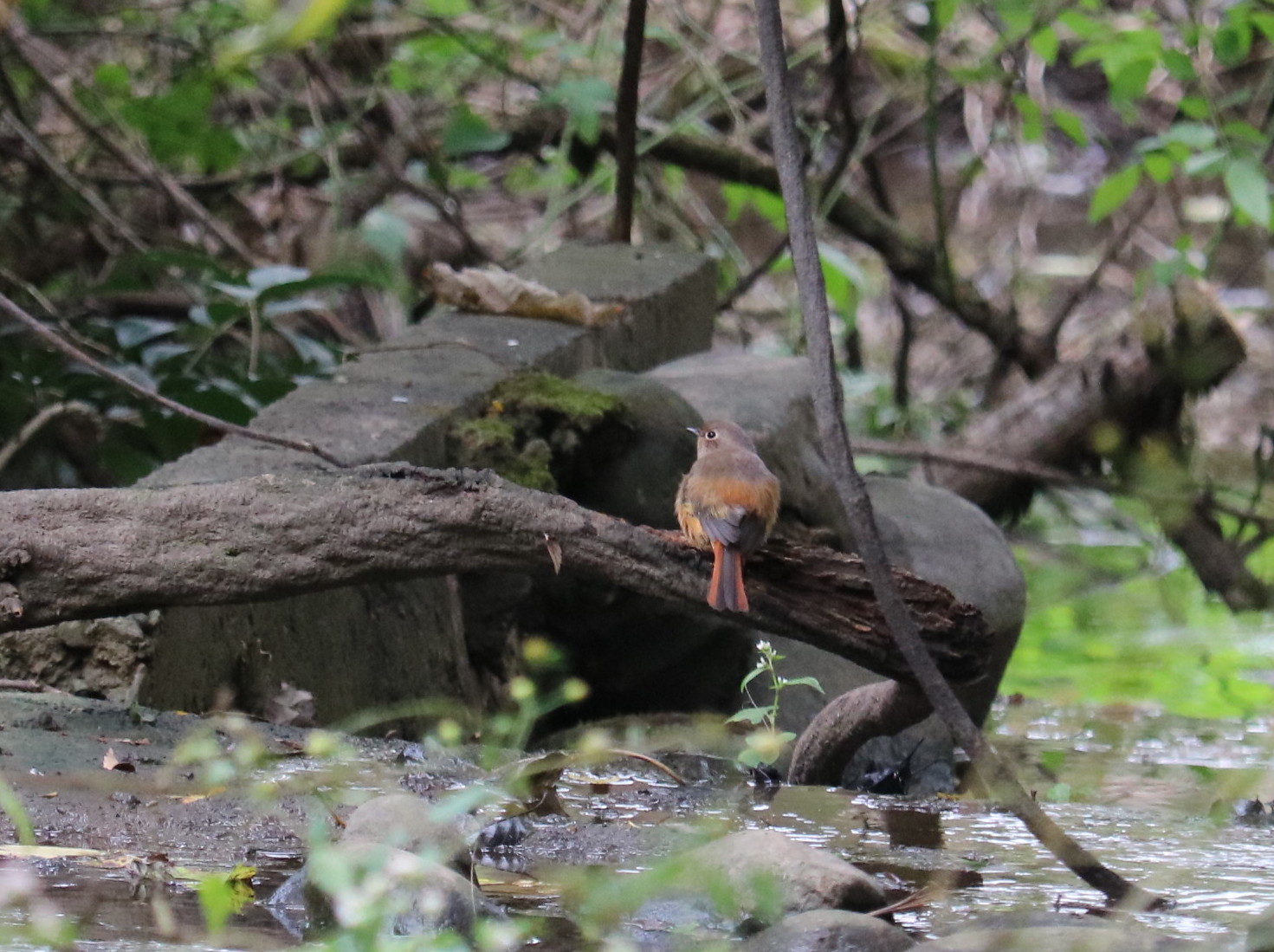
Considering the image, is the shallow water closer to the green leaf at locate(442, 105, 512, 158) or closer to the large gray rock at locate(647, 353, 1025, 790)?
the large gray rock at locate(647, 353, 1025, 790)

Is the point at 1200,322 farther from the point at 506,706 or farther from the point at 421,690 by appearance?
the point at 421,690

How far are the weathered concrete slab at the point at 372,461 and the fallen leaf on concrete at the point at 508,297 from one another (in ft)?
0.12

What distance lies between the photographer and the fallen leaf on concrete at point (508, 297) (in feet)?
16.4

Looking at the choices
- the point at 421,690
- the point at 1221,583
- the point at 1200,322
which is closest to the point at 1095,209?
the point at 1200,322

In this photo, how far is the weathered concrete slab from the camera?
3262mm

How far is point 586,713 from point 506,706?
233 mm

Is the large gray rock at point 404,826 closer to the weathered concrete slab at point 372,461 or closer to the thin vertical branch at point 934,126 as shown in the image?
the weathered concrete slab at point 372,461

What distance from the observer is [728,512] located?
2906mm

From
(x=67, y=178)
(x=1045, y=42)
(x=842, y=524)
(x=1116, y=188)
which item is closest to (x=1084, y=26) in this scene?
(x=1045, y=42)

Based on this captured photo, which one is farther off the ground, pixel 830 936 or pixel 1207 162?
pixel 1207 162

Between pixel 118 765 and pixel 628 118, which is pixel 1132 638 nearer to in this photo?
pixel 628 118

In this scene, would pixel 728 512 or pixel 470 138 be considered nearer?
pixel 728 512

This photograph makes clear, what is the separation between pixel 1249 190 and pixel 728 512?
2732 millimetres

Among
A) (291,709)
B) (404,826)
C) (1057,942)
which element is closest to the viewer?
(1057,942)
